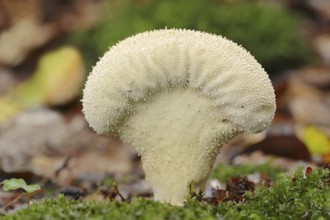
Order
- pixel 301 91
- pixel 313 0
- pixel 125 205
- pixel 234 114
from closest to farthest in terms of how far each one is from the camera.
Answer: pixel 125 205 → pixel 234 114 → pixel 301 91 → pixel 313 0

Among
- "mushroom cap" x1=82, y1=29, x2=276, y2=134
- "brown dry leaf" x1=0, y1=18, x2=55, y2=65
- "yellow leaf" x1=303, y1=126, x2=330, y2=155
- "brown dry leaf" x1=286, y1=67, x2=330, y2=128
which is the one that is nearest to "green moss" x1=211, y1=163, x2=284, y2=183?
"yellow leaf" x1=303, y1=126, x2=330, y2=155

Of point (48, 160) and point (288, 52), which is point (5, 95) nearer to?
point (48, 160)

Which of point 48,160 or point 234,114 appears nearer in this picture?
point 234,114

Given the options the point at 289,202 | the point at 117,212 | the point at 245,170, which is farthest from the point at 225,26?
the point at 117,212

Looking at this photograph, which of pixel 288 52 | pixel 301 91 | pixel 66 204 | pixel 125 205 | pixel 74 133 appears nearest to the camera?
pixel 125 205

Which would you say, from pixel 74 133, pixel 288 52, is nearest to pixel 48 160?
pixel 74 133

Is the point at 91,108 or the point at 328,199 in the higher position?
the point at 91,108

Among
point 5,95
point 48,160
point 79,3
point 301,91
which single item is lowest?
point 48,160

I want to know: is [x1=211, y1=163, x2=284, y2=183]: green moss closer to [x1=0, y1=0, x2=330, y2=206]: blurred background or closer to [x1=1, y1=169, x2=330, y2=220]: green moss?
[x1=0, y1=0, x2=330, y2=206]: blurred background

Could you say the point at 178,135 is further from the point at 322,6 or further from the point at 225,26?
the point at 322,6
